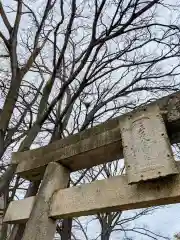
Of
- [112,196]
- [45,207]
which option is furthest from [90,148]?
[45,207]

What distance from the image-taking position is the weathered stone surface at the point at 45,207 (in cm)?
229

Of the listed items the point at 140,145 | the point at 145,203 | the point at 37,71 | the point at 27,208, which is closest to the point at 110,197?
the point at 145,203

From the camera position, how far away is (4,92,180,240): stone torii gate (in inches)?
75.5

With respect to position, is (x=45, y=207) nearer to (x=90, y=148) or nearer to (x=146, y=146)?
(x=90, y=148)

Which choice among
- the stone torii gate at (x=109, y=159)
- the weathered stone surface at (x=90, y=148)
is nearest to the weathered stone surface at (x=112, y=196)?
the stone torii gate at (x=109, y=159)

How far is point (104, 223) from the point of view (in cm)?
1012

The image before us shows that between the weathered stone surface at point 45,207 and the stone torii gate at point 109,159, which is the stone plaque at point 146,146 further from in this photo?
the weathered stone surface at point 45,207

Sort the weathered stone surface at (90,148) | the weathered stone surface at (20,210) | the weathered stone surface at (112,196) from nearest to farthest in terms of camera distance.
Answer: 1. the weathered stone surface at (112,196)
2. the weathered stone surface at (90,148)
3. the weathered stone surface at (20,210)

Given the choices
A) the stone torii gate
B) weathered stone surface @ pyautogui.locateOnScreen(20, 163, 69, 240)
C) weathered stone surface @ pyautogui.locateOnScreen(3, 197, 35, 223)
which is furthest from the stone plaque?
weathered stone surface @ pyautogui.locateOnScreen(3, 197, 35, 223)

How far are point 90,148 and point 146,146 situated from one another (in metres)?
0.53

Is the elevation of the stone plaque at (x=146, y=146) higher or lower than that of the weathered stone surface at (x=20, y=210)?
higher

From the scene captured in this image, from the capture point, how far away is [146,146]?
81.7 inches

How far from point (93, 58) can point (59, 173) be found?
320 centimetres

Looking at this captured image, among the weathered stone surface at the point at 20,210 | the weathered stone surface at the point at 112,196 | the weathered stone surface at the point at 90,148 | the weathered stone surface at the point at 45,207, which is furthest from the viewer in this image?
the weathered stone surface at the point at 20,210
